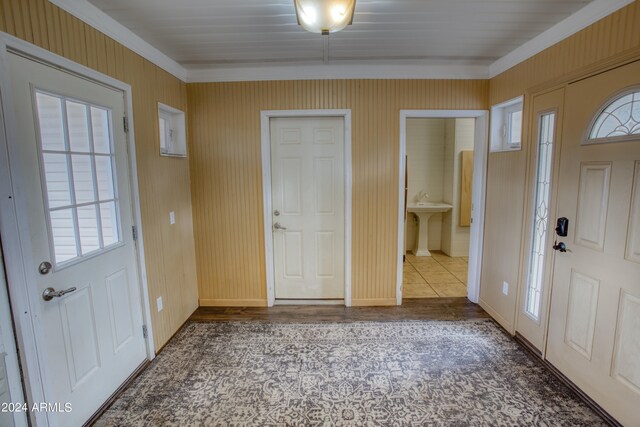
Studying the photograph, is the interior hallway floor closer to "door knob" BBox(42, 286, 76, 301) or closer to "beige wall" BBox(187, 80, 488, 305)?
"beige wall" BBox(187, 80, 488, 305)

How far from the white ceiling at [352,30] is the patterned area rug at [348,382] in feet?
8.35

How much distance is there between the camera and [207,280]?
3.37 meters

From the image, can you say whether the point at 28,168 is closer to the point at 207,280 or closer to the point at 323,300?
the point at 207,280

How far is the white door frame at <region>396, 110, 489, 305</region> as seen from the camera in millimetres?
3127

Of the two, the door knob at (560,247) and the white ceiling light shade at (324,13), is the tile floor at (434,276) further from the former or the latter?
the white ceiling light shade at (324,13)

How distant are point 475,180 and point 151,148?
10.5 feet

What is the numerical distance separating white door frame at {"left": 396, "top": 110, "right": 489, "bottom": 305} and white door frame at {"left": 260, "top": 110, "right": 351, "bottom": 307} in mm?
554

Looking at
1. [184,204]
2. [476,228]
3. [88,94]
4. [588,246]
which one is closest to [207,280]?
[184,204]

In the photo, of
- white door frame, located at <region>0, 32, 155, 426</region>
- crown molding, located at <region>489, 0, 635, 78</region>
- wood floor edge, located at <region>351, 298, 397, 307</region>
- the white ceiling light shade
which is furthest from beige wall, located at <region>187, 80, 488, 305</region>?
white door frame, located at <region>0, 32, 155, 426</region>

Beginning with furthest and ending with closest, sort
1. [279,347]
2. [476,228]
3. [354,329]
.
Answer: [476,228]
[354,329]
[279,347]

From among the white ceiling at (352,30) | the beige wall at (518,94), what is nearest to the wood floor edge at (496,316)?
the beige wall at (518,94)

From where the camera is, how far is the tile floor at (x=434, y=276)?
369 cm

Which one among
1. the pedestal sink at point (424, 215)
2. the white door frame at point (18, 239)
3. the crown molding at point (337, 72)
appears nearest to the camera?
the white door frame at point (18, 239)

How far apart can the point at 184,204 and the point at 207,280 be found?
0.91 metres
